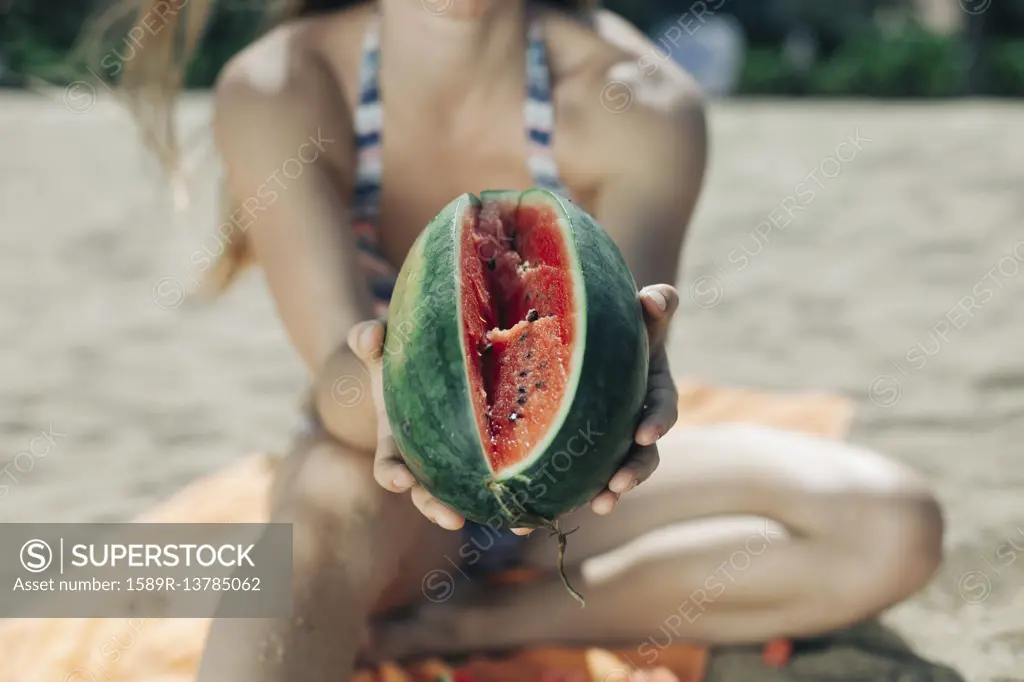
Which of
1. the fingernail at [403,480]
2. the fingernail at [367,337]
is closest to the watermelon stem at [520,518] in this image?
the fingernail at [403,480]

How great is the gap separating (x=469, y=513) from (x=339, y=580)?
47cm

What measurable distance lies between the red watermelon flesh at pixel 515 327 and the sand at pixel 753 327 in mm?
1444

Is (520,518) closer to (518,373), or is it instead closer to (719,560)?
(518,373)

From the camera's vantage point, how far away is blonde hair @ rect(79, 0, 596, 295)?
111 inches

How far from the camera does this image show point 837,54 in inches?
722

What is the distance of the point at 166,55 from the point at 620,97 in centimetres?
129

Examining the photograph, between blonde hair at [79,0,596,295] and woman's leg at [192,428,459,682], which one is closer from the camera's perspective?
woman's leg at [192,428,459,682]

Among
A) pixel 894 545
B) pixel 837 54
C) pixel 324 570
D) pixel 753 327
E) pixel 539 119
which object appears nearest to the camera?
pixel 324 570

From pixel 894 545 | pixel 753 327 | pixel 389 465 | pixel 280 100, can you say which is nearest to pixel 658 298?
pixel 389 465

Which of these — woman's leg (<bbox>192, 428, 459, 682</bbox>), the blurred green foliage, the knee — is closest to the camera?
woman's leg (<bbox>192, 428, 459, 682</bbox>)

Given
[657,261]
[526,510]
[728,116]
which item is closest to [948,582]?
[657,261]

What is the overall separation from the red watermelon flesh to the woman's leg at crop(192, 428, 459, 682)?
501mm

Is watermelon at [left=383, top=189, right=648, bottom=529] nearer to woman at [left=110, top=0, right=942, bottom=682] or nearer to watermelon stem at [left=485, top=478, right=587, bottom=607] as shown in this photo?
watermelon stem at [left=485, top=478, right=587, bottom=607]

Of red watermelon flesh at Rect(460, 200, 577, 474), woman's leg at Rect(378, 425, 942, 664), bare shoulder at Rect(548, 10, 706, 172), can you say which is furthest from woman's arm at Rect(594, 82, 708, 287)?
red watermelon flesh at Rect(460, 200, 577, 474)
